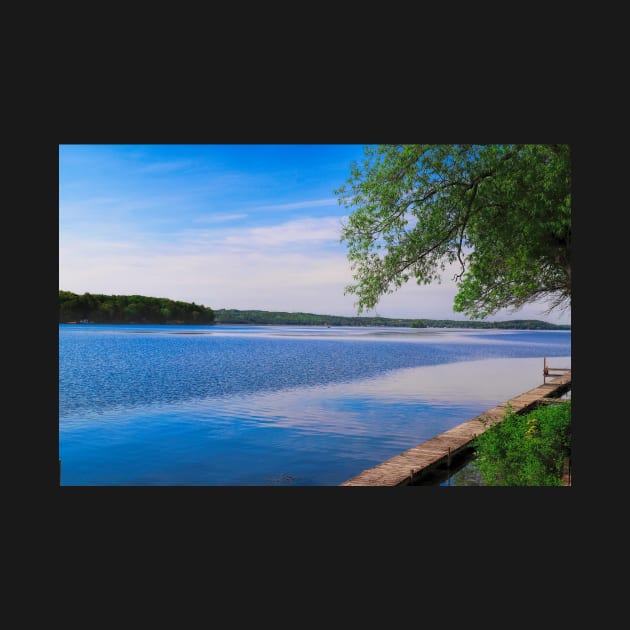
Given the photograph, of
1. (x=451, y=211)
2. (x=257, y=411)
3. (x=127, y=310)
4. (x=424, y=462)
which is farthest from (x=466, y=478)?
(x=257, y=411)

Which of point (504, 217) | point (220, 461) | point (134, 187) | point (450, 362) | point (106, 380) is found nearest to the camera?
point (504, 217)

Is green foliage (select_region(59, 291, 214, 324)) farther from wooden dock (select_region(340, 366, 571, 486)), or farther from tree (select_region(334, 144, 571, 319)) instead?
wooden dock (select_region(340, 366, 571, 486))

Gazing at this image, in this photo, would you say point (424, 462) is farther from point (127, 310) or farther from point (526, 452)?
point (127, 310)

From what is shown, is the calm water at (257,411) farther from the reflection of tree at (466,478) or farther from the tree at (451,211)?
the tree at (451,211)

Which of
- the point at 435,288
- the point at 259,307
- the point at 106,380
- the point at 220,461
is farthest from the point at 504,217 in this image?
the point at 106,380

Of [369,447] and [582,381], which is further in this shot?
Answer: [369,447]

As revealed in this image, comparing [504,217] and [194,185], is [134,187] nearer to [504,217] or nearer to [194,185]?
[194,185]

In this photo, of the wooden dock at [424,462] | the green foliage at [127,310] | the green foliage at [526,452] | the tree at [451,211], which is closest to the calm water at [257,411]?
the wooden dock at [424,462]
